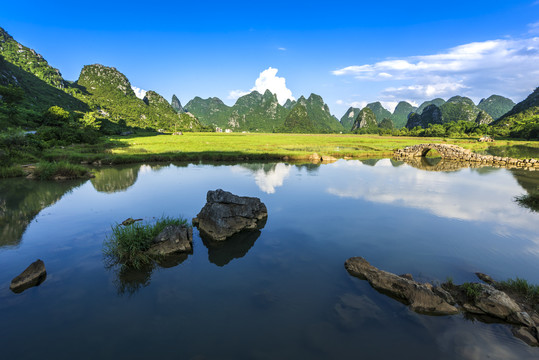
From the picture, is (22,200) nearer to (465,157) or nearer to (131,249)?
(131,249)

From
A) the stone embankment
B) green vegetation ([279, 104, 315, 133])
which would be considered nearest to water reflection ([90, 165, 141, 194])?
the stone embankment

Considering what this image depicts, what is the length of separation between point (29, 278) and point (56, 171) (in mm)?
19507

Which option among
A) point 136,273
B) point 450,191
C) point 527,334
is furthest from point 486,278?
point 450,191

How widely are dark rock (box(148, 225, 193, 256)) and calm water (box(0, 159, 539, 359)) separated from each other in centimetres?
50

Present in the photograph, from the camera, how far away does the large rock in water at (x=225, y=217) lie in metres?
11.9

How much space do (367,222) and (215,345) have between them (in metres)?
10.9

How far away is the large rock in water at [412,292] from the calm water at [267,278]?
282mm

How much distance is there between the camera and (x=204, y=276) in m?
8.89

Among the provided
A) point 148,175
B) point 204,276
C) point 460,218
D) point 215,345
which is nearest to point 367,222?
point 460,218

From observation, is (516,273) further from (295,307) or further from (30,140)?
(30,140)

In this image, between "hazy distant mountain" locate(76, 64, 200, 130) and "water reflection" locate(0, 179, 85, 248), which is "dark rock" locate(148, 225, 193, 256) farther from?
"hazy distant mountain" locate(76, 64, 200, 130)

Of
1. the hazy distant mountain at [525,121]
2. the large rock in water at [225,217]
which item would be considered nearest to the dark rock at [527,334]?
the large rock in water at [225,217]

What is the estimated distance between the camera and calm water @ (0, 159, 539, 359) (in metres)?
5.93

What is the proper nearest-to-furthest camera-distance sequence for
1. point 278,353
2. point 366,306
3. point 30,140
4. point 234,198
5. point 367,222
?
point 278,353
point 366,306
point 234,198
point 367,222
point 30,140
